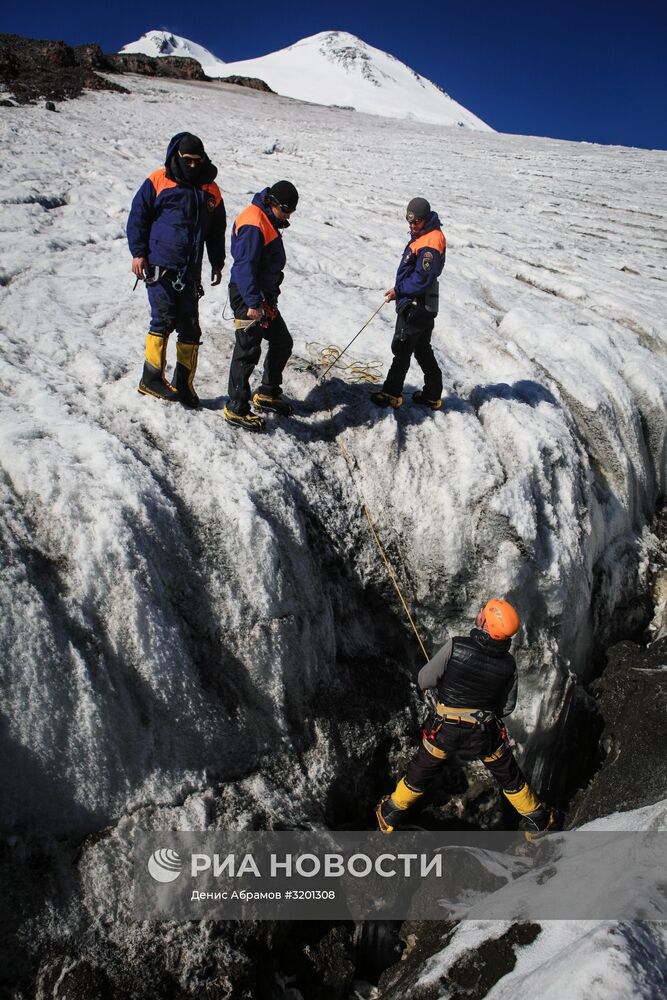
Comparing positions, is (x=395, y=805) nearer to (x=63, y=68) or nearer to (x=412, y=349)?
(x=412, y=349)

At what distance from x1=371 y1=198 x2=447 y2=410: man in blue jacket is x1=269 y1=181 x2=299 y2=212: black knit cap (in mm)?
1387

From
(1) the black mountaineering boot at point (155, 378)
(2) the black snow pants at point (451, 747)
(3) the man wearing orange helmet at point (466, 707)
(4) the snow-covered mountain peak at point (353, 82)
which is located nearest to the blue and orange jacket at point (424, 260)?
(1) the black mountaineering boot at point (155, 378)

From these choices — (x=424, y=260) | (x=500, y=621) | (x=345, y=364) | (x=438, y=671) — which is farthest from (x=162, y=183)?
(x=438, y=671)

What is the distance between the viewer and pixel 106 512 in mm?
4711

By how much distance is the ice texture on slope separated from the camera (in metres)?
4.45

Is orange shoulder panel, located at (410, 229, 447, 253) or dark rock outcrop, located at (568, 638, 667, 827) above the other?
orange shoulder panel, located at (410, 229, 447, 253)

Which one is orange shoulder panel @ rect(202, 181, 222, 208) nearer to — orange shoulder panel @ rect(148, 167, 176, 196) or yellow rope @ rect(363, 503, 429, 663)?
orange shoulder panel @ rect(148, 167, 176, 196)

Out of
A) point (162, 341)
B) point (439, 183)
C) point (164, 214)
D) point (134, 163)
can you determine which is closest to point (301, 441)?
point (162, 341)

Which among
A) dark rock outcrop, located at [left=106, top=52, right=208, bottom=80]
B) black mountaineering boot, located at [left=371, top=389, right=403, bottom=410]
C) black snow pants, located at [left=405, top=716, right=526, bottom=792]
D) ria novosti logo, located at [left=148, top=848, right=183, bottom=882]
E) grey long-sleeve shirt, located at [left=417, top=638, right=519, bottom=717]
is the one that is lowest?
ria novosti logo, located at [left=148, top=848, right=183, bottom=882]

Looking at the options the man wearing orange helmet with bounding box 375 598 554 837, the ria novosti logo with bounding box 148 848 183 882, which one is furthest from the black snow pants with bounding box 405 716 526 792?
the ria novosti logo with bounding box 148 848 183 882

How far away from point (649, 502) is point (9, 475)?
9101mm

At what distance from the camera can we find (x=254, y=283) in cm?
574

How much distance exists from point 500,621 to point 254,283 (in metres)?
3.91

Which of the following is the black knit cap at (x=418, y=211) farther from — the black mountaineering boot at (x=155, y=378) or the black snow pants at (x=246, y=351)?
the black mountaineering boot at (x=155, y=378)
